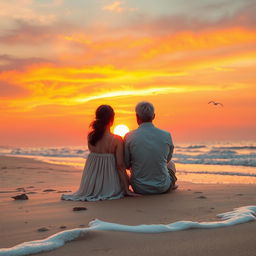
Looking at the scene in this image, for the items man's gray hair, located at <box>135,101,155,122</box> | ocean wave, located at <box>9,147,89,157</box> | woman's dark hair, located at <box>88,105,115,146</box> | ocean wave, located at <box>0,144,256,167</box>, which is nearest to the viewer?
woman's dark hair, located at <box>88,105,115,146</box>

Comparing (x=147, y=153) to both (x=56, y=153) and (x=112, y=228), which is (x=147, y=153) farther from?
(x=56, y=153)

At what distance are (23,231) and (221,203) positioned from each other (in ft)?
8.45

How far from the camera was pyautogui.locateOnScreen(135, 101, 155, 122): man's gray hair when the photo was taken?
6.04m

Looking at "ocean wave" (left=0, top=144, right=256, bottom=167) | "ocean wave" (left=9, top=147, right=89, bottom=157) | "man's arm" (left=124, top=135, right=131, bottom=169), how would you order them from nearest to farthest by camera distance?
"man's arm" (left=124, top=135, right=131, bottom=169), "ocean wave" (left=0, top=144, right=256, bottom=167), "ocean wave" (left=9, top=147, right=89, bottom=157)

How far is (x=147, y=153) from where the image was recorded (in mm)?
6027

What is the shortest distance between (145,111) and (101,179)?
1.22 meters

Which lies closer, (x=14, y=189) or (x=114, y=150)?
(x=114, y=150)

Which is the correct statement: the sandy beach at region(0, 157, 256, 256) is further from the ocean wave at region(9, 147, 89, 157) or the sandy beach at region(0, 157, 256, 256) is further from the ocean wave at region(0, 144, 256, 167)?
the ocean wave at region(9, 147, 89, 157)

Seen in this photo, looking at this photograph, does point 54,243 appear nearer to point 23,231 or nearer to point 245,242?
point 23,231

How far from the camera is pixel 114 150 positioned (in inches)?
237

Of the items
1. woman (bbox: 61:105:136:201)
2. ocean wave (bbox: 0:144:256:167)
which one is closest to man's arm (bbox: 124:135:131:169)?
woman (bbox: 61:105:136:201)

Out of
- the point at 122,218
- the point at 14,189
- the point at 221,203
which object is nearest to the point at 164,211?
the point at 122,218

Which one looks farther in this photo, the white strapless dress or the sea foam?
the white strapless dress

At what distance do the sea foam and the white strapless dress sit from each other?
7.29 ft
